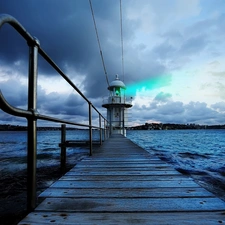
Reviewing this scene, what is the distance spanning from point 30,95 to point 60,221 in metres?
0.73

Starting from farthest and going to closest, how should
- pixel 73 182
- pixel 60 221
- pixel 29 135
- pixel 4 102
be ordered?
1. pixel 73 182
2. pixel 29 135
3. pixel 60 221
4. pixel 4 102

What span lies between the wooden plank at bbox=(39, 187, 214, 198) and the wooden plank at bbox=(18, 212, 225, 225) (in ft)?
0.90

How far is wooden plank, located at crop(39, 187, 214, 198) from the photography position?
4.29 feet

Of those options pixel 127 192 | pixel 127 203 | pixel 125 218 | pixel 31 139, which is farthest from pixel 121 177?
pixel 31 139

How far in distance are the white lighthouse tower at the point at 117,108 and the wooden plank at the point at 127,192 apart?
15.1 metres

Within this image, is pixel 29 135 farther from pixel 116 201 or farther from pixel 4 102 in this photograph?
pixel 116 201

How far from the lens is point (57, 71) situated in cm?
165

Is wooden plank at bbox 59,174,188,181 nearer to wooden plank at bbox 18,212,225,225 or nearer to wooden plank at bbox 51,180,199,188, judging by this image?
wooden plank at bbox 51,180,199,188

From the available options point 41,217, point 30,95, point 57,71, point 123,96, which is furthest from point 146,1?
point 123,96

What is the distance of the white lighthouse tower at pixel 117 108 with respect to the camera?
16734 millimetres

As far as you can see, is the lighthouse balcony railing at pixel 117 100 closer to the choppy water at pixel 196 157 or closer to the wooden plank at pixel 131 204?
the choppy water at pixel 196 157

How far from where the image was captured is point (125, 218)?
99 centimetres

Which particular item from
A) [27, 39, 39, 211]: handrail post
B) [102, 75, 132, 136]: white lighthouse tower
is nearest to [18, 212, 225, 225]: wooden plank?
[27, 39, 39, 211]: handrail post

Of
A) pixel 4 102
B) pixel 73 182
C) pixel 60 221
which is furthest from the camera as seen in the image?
pixel 73 182
